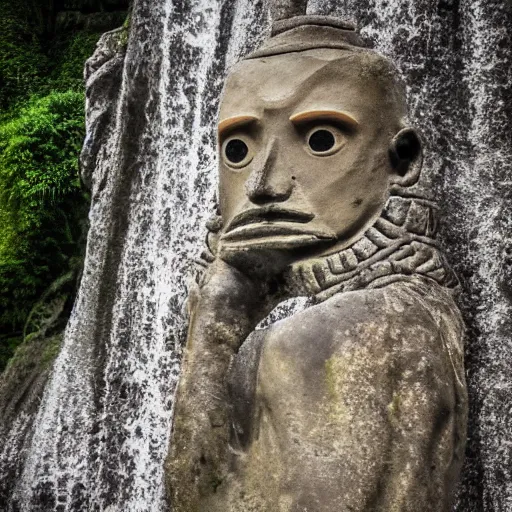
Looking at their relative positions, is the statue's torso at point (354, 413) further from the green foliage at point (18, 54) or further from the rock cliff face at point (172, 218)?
the green foliage at point (18, 54)

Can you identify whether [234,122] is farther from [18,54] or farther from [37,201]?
[18,54]

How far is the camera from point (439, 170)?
2.80m

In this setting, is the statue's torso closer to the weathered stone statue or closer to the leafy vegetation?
the weathered stone statue

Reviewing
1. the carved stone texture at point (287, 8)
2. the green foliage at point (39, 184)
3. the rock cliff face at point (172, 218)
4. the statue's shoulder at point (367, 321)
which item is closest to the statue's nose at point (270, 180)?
the statue's shoulder at point (367, 321)

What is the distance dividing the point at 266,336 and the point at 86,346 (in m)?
1.34

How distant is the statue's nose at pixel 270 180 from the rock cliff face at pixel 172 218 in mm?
554

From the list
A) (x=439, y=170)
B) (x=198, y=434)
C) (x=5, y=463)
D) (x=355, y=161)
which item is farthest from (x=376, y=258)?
(x=5, y=463)

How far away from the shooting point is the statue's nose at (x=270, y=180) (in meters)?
2.22

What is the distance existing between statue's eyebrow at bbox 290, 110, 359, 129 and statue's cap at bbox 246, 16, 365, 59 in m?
0.20

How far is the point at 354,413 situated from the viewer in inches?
77.1

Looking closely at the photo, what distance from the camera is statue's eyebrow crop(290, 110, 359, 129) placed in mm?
2236

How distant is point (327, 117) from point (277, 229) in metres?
→ 0.29

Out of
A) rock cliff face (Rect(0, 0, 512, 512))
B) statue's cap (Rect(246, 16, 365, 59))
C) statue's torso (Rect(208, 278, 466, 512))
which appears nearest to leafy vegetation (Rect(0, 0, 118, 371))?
rock cliff face (Rect(0, 0, 512, 512))

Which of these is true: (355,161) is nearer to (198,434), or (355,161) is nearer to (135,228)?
(198,434)
